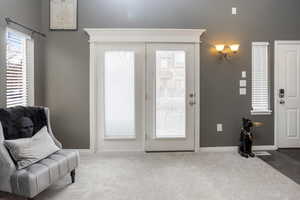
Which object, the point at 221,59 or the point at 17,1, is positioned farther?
the point at 221,59

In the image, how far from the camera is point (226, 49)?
477cm

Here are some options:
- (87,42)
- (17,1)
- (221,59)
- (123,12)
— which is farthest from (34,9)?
(221,59)

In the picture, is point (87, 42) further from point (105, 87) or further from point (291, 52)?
point (291, 52)

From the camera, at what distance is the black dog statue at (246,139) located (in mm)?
4523

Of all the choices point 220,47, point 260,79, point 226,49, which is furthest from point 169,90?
point 260,79

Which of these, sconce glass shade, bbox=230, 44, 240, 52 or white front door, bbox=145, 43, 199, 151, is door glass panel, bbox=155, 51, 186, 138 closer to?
white front door, bbox=145, 43, 199, 151

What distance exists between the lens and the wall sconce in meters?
4.65

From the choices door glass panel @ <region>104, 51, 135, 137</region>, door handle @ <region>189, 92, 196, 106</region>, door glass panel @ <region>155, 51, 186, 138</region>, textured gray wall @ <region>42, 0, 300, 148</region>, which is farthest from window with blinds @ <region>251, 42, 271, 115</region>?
door glass panel @ <region>104, 51, 135, 137</region>

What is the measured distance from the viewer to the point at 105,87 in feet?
15.3

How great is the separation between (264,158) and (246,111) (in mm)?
897

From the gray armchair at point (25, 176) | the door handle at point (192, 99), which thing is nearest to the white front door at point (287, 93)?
the door handle at point (192, 99)

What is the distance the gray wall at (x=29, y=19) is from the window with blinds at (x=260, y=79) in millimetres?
3760

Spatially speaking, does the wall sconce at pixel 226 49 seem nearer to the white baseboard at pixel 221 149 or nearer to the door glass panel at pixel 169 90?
the door glass panel at pixel 169 90

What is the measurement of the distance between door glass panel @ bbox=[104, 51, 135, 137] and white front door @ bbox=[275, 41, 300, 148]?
2.67m
